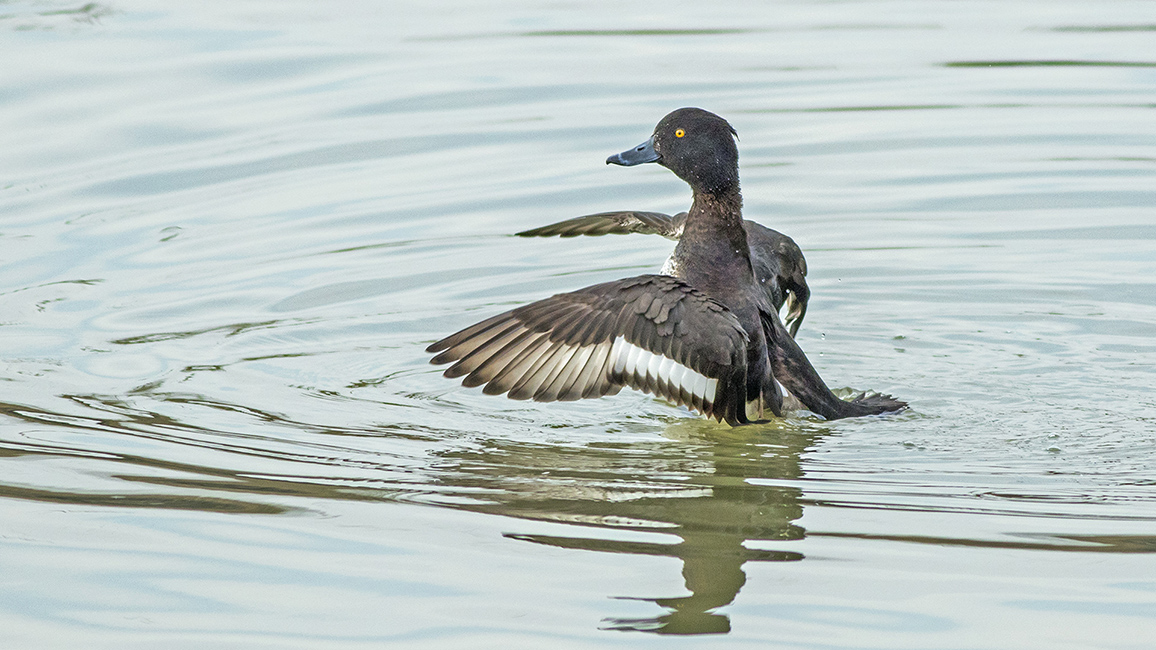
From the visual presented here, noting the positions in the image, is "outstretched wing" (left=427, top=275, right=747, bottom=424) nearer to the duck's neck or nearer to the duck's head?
the duck's neck

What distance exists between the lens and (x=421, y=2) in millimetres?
16141

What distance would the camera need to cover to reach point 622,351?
6.74m

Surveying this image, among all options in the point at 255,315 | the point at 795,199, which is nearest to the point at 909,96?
the point at 795,199

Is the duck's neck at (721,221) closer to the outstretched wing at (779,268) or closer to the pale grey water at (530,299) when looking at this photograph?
the outstretched wing at (779,268)

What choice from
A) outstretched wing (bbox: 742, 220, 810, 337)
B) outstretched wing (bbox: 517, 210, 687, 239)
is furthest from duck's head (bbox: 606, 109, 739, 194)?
outstretched wing (bbox: 517, 210, 687, 239)

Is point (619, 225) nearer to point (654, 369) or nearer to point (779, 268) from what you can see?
point (779, 268)

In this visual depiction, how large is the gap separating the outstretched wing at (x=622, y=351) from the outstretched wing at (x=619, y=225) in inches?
67.8

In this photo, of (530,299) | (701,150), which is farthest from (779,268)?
(530,299)

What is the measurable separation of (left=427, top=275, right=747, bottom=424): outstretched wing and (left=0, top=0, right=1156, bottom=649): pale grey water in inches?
11.9

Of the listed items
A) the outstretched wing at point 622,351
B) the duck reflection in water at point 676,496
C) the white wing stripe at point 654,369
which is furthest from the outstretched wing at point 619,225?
the white wing stripe at point 654,369

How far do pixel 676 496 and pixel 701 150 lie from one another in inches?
83.0

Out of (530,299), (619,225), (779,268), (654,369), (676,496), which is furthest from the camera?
(530,299)

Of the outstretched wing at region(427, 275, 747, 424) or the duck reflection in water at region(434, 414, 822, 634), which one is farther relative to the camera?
the outstretched wing at region(427, 275, 747, 424)

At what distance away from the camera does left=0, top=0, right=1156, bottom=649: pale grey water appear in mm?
5152
